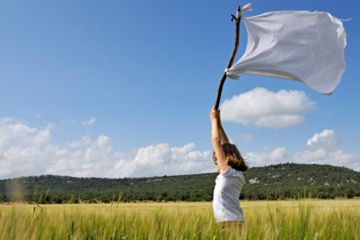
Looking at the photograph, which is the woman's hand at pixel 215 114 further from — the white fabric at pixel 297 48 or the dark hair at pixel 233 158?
the white fabric at pixel 297 48

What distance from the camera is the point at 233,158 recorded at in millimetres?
4195

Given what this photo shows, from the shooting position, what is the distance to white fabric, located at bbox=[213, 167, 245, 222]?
13.4 feet

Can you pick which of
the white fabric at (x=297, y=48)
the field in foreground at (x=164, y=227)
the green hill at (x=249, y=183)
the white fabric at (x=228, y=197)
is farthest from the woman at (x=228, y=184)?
the green hill at (x=249, y=183)

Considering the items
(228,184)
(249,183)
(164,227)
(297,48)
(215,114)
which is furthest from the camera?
(249,183)

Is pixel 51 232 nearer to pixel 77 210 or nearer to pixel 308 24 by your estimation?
pixel 77 210

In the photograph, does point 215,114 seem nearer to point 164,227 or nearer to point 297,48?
point 297,48

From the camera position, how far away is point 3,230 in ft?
8.54

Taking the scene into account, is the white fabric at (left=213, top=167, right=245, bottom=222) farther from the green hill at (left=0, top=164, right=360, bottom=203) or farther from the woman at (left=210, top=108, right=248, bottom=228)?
the green hill at (left=0, top=164, right=360, bottom=203)

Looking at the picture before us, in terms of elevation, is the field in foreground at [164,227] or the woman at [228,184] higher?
the woman at [228,184]

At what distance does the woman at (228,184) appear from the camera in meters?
4.08

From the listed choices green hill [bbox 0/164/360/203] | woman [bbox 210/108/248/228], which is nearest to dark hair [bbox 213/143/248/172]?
woman [bbox 210/108/248/228]

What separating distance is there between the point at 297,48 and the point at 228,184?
163cm

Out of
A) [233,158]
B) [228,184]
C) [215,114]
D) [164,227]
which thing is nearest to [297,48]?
[215,114]

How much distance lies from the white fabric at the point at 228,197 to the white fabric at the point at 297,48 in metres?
0.93
